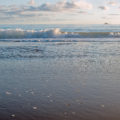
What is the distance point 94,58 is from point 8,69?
529 cm

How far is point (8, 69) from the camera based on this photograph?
12625 millimetres

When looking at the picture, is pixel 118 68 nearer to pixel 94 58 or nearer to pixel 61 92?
pixel 94 58

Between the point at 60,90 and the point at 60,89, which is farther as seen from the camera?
the point at 60,89

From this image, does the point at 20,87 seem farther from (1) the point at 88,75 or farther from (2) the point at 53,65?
(2) the point at 53,65

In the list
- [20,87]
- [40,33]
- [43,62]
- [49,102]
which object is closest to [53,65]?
[43,62]

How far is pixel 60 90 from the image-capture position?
350 inches

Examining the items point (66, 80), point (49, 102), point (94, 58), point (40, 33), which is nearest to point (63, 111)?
point (49, 102)

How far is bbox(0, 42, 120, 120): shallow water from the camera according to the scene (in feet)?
22.6

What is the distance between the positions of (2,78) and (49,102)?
11.8 feet

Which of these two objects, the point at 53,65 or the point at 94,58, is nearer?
the point at 53,65

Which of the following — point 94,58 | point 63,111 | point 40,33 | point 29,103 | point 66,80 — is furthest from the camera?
point 40,33

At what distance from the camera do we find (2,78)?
10781 millimetres

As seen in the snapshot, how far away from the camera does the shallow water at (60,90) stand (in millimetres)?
6895

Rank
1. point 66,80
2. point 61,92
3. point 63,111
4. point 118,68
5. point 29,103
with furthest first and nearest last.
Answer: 1. point 118,68
2. point 66,80
3. point 61,92
4. point 29,103
5. point 63,111
